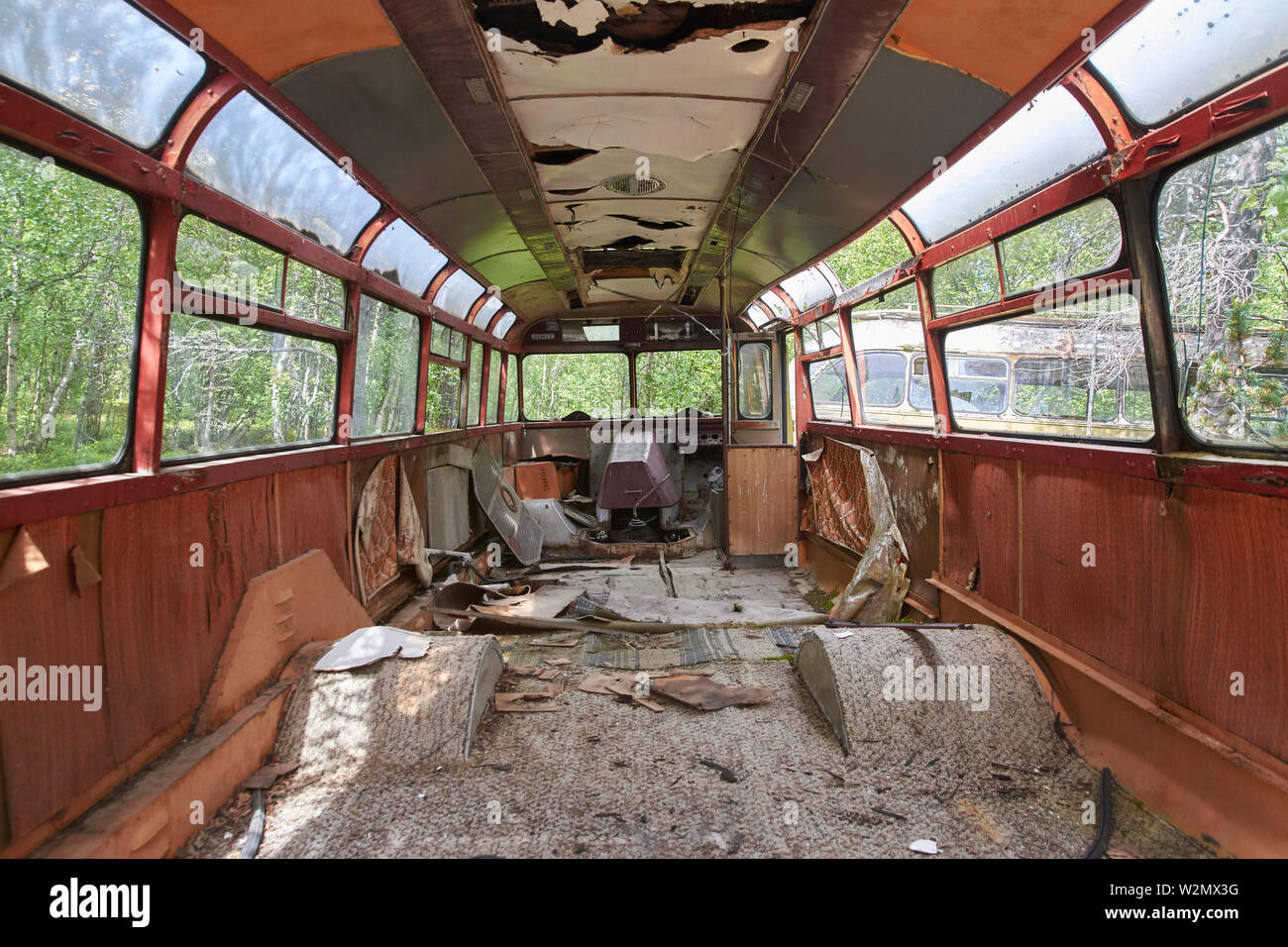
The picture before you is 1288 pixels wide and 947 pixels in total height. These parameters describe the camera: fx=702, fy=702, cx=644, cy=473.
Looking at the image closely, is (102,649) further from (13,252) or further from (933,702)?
(933,702)

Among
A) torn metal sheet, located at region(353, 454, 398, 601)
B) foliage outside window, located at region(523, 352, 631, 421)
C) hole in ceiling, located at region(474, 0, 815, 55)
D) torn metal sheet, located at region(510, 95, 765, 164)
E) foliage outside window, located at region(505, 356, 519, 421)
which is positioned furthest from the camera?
foliage outside window, located at region(523, 352, 631, 421)

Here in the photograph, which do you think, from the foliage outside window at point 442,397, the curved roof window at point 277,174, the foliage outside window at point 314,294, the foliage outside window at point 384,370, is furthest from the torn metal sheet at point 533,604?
the curved roof window at point 277,174

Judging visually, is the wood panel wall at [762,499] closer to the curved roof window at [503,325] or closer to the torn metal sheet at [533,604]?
the torn metal sheet at [533,604]

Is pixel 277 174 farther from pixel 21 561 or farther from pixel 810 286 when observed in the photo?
pixel 810 286

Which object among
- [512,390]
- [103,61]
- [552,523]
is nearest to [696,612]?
[552,523]

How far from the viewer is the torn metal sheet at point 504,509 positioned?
26.3 ft

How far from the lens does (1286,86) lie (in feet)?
6.25

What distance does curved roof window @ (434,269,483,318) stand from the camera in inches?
258

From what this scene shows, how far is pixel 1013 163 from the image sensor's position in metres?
3.31

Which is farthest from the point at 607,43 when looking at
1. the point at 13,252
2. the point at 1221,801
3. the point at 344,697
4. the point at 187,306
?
the point at 1221,801

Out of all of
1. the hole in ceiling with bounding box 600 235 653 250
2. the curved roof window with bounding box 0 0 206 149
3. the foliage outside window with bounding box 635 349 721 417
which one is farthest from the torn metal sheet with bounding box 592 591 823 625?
the foliage outside window with bounding box 635 349 721 417

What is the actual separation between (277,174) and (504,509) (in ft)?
17.5

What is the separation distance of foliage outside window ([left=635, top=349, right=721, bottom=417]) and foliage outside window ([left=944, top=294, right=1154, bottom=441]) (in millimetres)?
6157

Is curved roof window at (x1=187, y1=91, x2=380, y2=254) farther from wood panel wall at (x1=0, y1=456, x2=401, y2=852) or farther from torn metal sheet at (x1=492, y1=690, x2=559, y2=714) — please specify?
torn metal sheet at (x1=492, y1=690, x2=559, y2=714)
